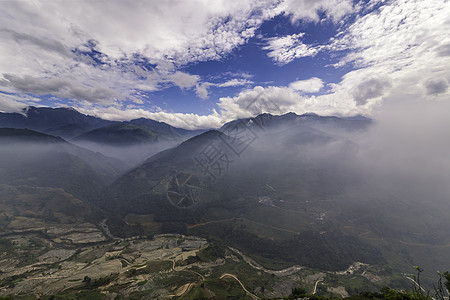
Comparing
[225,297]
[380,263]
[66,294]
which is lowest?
[380,263]

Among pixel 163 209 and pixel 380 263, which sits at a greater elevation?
pixel 163 209

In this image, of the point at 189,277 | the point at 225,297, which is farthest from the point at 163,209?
the point at 225,297

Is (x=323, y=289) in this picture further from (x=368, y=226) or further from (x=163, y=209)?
(x=163, y=209)

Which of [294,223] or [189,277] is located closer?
[189,277]

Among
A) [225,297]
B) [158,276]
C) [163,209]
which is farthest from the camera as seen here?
→ [163,209]

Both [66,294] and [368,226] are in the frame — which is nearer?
[66,294]

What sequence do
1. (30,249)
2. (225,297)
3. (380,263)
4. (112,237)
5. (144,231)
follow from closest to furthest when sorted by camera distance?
1. (225,297)
2. (30,249)
3. (380,263)
4. (112,237)
5. (144,231)

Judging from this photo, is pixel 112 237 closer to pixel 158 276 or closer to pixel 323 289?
pixel 158 276

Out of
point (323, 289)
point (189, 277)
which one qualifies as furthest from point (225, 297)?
point (323, 289)

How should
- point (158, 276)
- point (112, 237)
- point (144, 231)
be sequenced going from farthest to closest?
point (144, 231), point (112, 237), point (158, 276)
